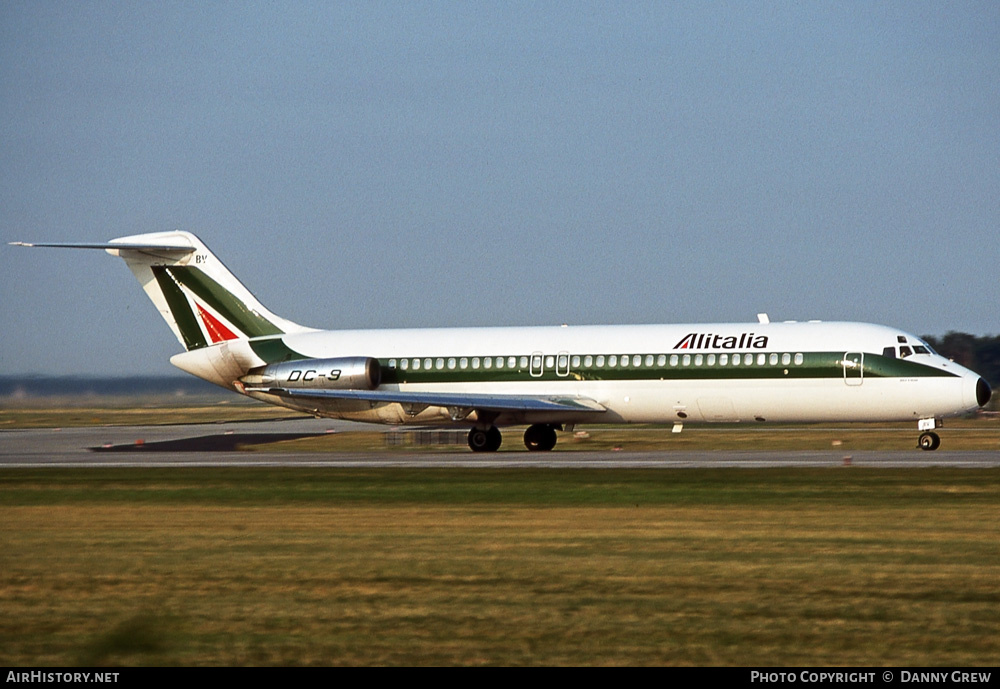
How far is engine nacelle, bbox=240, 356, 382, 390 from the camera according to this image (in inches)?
1623

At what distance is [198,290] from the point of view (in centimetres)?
4369

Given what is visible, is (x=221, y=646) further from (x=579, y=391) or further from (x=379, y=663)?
(x=579, y=391)

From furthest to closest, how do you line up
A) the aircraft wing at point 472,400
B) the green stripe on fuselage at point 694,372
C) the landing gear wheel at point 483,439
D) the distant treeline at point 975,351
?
1. the distant treeline at point 975,351
2. the landing gear wheel at point 483,439
3. the aircraft wing at point 472,400
4. the green stripe on fuselage at point 694,372

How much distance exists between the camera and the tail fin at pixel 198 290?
4369 centimetres

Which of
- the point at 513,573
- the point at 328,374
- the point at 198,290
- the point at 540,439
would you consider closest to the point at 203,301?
the point at 198,290

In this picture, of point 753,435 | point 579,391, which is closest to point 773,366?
point 579,391

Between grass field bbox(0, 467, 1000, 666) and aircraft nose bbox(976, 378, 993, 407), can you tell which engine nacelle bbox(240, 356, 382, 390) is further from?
aircraft nose bbox(976, 378, 993, 407)

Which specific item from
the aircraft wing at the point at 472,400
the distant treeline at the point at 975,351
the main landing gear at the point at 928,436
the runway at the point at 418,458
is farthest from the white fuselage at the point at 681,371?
the distant treeline at the point at 975,351

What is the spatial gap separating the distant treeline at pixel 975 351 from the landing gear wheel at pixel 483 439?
55473mm

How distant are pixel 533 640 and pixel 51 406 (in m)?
74.9

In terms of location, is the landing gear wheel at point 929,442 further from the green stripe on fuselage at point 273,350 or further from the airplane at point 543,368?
the green stripe on fuselage at point 273,350

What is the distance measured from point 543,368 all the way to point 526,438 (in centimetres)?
305

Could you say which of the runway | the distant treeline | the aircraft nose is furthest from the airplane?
the distant treeline

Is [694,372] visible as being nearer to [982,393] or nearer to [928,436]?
[928,436]
